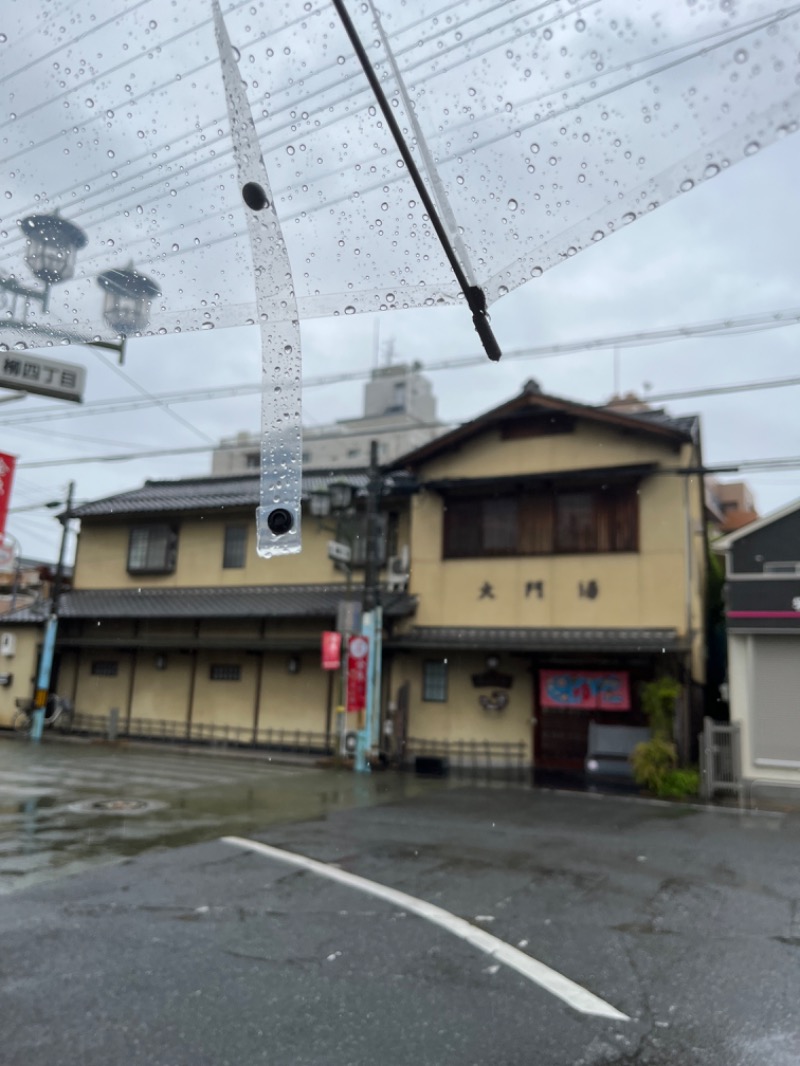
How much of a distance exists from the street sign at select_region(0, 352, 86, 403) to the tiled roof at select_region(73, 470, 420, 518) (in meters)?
A: 14.2

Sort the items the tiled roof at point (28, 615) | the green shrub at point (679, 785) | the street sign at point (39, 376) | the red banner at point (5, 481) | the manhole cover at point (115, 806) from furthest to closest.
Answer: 1. the tiled roof at point (28, 615)
2. the green shrub at point (679, 785)
3. the manhole cover at point (115, 806)
4. the red banner at point (5, 481)
5. the street sign at point (39, 376)

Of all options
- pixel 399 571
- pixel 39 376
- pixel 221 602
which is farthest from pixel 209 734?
pixel 39 376

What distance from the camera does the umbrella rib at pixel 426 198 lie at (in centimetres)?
164

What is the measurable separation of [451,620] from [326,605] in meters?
2.90

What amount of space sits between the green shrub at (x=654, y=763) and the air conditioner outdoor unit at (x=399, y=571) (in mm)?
6513

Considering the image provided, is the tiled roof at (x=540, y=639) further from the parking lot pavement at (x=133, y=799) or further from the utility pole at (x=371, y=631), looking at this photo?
the parking lot pavement at (x=133, y=799)

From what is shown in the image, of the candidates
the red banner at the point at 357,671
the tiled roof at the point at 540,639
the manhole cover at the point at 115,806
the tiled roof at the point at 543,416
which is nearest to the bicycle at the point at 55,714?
the red banner at the point at 357,671

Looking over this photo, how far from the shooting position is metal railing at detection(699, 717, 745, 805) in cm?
1416

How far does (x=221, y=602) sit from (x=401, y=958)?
15.4 metres

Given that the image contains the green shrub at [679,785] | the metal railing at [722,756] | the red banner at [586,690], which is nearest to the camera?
the green shrub at [679,785]

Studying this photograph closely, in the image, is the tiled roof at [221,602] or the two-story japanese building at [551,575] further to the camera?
the tiled roof at [221,602]

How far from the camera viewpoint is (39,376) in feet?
8.73

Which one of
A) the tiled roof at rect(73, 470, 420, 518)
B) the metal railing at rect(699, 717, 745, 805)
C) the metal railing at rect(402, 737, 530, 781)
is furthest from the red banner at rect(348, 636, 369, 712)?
the metal railing at rect(699, 717, 745, 805)

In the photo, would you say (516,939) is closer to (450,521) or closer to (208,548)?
(450,521)
